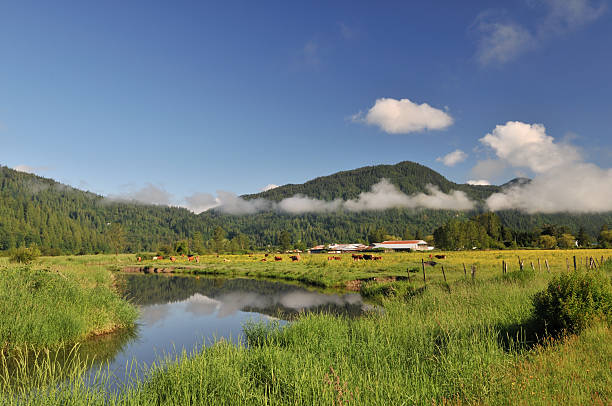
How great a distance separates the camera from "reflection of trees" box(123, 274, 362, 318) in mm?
26344

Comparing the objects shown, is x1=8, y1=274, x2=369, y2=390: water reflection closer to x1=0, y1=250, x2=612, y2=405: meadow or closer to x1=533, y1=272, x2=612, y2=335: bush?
x1=0, y1=250, x2=612, y2=405: meadow

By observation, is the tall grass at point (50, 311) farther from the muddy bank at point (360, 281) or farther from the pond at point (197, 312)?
the muddy bank at point (360, 281)

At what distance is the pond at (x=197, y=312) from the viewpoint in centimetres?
1576

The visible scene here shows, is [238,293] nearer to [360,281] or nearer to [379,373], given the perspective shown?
[360,281]

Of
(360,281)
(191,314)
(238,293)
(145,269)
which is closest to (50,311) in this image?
(191,314)

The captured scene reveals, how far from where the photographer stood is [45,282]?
19000mm

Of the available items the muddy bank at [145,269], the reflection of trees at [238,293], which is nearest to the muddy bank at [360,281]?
the reflection of trees at [238,293]

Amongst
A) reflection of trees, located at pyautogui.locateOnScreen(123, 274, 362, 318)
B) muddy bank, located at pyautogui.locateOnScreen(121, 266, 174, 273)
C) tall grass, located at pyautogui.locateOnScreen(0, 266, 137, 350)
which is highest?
tall grass, located at pyautogui.locateOnScreen(0, 266, 137, 350)

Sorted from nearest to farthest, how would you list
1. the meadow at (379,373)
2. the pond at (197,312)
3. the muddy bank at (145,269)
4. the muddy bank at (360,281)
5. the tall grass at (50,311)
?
the meadow at (379,373)
the tall grass at (50,311)
the pond at (197,312)
the muddy bank at (360,281)
the muddy bank at (145,269)

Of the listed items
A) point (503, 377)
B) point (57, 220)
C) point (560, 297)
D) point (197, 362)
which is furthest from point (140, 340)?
point (57, 220)

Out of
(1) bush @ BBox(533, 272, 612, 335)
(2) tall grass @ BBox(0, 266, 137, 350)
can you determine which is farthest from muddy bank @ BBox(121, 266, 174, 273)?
(1) bush @ BBox(533, 272, 612, 335)

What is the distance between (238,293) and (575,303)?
3181cm

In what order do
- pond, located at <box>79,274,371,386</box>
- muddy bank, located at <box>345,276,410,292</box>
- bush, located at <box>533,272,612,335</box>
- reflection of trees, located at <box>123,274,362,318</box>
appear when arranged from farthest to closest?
muddy bank, located at <box>345,276,410,292</box>
reflection of trees, located at <box>123,274,362,318</box>
pond, located at <box>79,274,371,386</box>
bush, located at <box>533,272,612,335</box>

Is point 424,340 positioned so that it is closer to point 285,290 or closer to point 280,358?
point 280,358
